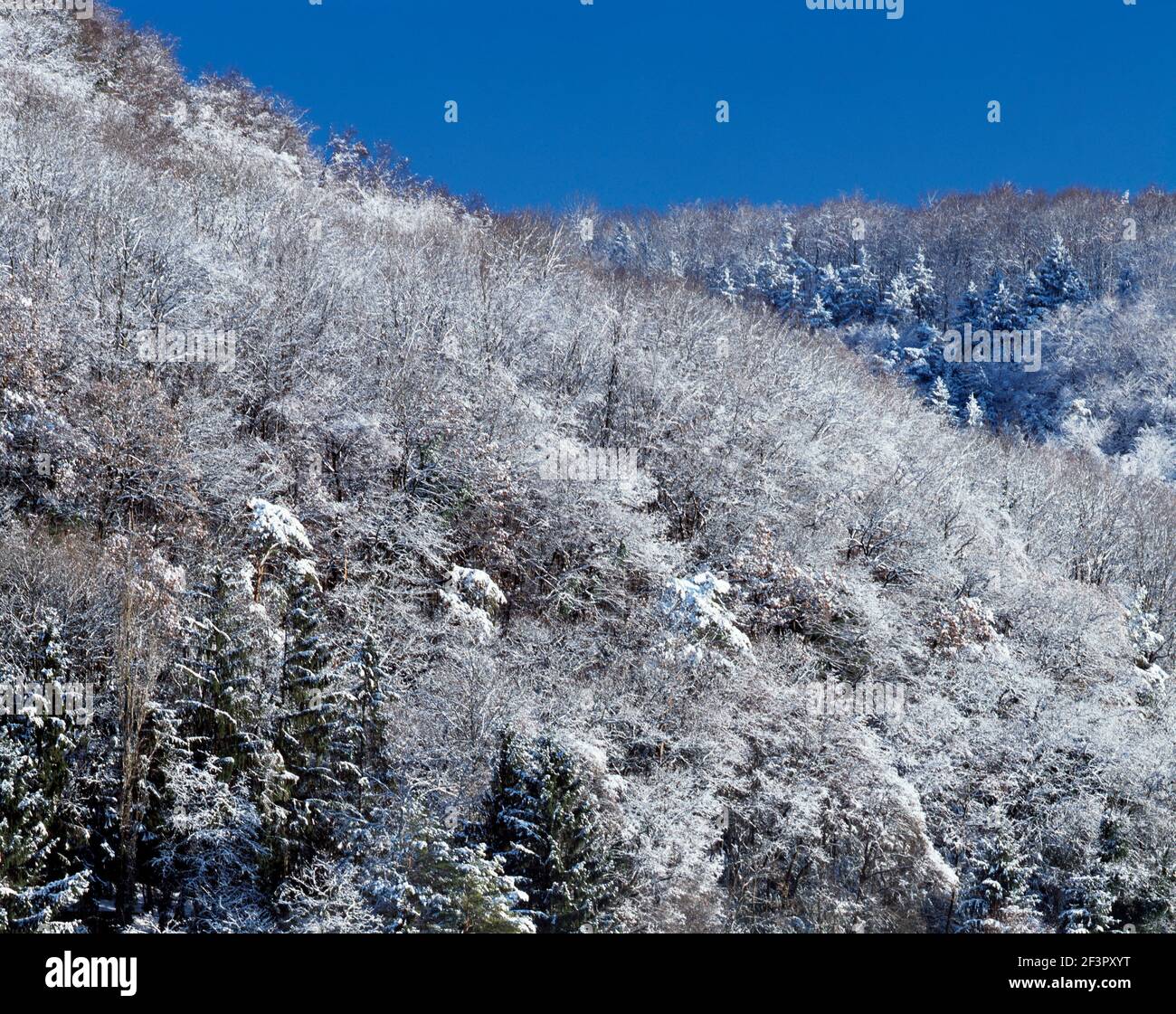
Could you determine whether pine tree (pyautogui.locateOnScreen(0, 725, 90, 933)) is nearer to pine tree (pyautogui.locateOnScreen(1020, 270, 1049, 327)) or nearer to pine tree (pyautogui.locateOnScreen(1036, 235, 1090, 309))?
pine tree (pyautogui.locateOnScreen(1020, 270, 1049, 327))

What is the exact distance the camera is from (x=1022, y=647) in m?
29.1

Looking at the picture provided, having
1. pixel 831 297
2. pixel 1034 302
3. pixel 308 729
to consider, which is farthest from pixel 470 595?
pixel 1034 302

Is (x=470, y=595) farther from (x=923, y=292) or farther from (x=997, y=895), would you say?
(x=923, y=292)

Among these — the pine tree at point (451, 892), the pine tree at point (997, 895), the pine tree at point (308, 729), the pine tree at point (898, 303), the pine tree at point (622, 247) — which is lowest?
the pine tree at point (997, 895)

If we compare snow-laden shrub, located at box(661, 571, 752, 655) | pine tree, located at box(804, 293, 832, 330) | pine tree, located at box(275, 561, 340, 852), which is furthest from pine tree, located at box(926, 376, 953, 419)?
pine tree, located at box(275, 561, 340, 852)

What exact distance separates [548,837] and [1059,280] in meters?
108

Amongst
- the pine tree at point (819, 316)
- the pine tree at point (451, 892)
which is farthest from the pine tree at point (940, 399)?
the pine tree at point (451, 892)

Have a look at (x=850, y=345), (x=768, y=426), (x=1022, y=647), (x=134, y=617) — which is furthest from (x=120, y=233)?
(x=850, y=345)

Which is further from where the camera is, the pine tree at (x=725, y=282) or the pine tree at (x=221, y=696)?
the pine tree at (x=725, y=282)

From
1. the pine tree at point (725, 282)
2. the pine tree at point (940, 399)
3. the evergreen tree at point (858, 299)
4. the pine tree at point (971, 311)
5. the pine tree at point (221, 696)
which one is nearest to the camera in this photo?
the pine tree at point (221, 696)

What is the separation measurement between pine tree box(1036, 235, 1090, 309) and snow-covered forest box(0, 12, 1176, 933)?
65893mm

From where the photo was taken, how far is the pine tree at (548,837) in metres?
14.5

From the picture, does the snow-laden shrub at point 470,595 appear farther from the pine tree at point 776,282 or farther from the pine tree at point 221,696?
the pine tree at point 776,282

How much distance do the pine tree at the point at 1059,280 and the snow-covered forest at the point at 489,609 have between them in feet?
216
